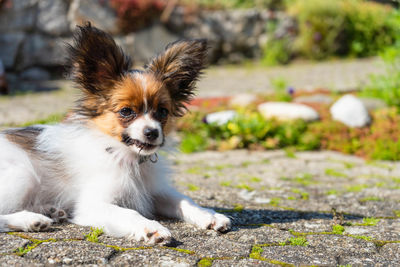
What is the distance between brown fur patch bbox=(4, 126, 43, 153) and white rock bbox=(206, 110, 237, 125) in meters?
5.01

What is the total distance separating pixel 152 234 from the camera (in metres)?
3.54

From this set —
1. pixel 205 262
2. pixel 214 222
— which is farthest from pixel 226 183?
pixel 205 262

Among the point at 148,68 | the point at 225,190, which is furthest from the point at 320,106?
the point at 148,68

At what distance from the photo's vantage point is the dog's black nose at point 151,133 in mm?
3799

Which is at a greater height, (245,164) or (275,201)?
(275,201)

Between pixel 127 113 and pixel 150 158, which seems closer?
pixel 127 113

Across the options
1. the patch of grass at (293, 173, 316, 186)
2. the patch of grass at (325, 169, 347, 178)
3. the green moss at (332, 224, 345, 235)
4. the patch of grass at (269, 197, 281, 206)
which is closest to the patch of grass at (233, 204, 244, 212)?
the patch of grass at (269, 197, 281, 206)

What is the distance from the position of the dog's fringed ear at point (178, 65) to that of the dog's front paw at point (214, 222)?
3.41 ft

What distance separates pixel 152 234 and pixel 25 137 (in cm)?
169

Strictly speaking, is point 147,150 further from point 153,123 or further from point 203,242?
point 203,242

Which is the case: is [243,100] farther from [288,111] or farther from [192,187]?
[192,187]

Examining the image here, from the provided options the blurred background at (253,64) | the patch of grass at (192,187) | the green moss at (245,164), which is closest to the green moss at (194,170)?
the green moss at (245,164)

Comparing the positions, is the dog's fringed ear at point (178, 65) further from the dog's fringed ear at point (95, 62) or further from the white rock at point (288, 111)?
the white rock at point (288, 111)

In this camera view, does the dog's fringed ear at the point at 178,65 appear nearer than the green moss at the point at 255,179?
Yes
